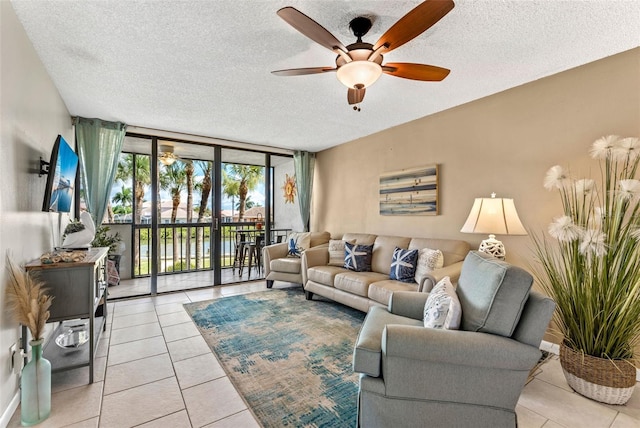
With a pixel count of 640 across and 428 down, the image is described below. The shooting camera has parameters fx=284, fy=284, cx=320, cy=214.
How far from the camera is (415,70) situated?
1953mm

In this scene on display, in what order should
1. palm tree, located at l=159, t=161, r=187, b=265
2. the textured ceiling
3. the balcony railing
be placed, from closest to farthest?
1. the textured ceiling
2. palm tree, located at l=159, t=161, r=187, b=265
3. the balcony railing

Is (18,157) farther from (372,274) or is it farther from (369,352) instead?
(372,274)

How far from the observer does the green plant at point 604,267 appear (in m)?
1.76

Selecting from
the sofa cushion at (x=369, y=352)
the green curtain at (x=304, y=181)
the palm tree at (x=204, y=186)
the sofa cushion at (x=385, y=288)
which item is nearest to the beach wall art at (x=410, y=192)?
the sofa cushion at (x=385, y=288)

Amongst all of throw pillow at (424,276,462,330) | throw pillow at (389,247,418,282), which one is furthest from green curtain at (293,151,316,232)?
throw pillow at (424,276,462,330)

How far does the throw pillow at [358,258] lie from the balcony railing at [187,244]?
6.61ft

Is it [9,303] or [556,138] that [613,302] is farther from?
[9,303]

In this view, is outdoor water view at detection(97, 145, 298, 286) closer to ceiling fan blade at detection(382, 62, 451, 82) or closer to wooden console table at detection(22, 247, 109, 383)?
wooden console table at detection(22, 247, 109, 383)

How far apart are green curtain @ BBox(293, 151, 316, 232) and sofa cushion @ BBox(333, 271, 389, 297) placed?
225cm

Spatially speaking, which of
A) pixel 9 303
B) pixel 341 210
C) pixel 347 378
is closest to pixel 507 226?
pixel 347 378

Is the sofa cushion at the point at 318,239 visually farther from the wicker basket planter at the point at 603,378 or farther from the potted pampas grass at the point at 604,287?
the wicker basket planter at the point at 603,378

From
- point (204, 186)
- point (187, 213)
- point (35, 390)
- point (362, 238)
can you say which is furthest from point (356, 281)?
point (187, 213)

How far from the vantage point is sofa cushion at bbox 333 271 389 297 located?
3.12 meters

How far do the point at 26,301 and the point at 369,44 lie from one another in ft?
8.38
